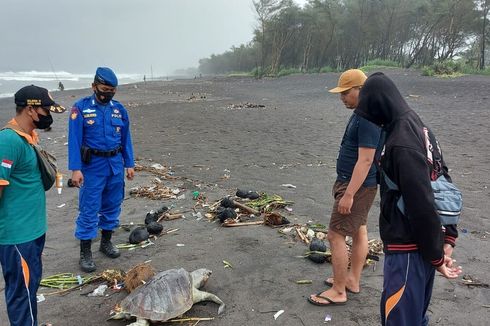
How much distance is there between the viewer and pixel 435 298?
3791mm

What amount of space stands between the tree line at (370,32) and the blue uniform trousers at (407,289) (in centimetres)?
3984

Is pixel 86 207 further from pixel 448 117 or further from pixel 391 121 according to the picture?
pixel 448 117

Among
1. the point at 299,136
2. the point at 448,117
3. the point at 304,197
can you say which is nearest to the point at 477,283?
the point at 304,197

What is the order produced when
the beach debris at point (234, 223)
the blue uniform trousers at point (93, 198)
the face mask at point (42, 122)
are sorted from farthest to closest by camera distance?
the beach debris at point (234, 223) → the blue uniform trousers at point (93, 198) → the face mask at point (42, 122)

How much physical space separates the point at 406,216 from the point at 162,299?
2283mm

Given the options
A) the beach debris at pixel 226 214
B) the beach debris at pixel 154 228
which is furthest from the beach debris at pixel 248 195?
the beach debris at pixel 154 228

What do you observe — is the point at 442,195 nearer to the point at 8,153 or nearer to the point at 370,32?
the point at 8,153

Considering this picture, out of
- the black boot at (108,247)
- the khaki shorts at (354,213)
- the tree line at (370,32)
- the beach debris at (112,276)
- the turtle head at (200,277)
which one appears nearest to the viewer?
the khaki shorts at (354,213)

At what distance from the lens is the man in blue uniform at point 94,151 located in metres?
4.25

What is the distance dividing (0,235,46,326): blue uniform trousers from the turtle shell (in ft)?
2.67

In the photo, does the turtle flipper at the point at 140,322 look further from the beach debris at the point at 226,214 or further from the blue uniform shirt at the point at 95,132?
the beach debris at the point at 226,214

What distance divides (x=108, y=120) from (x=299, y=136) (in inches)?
353

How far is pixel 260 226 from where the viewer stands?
5.56 metres

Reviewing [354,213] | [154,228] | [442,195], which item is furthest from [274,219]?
[442,195]
